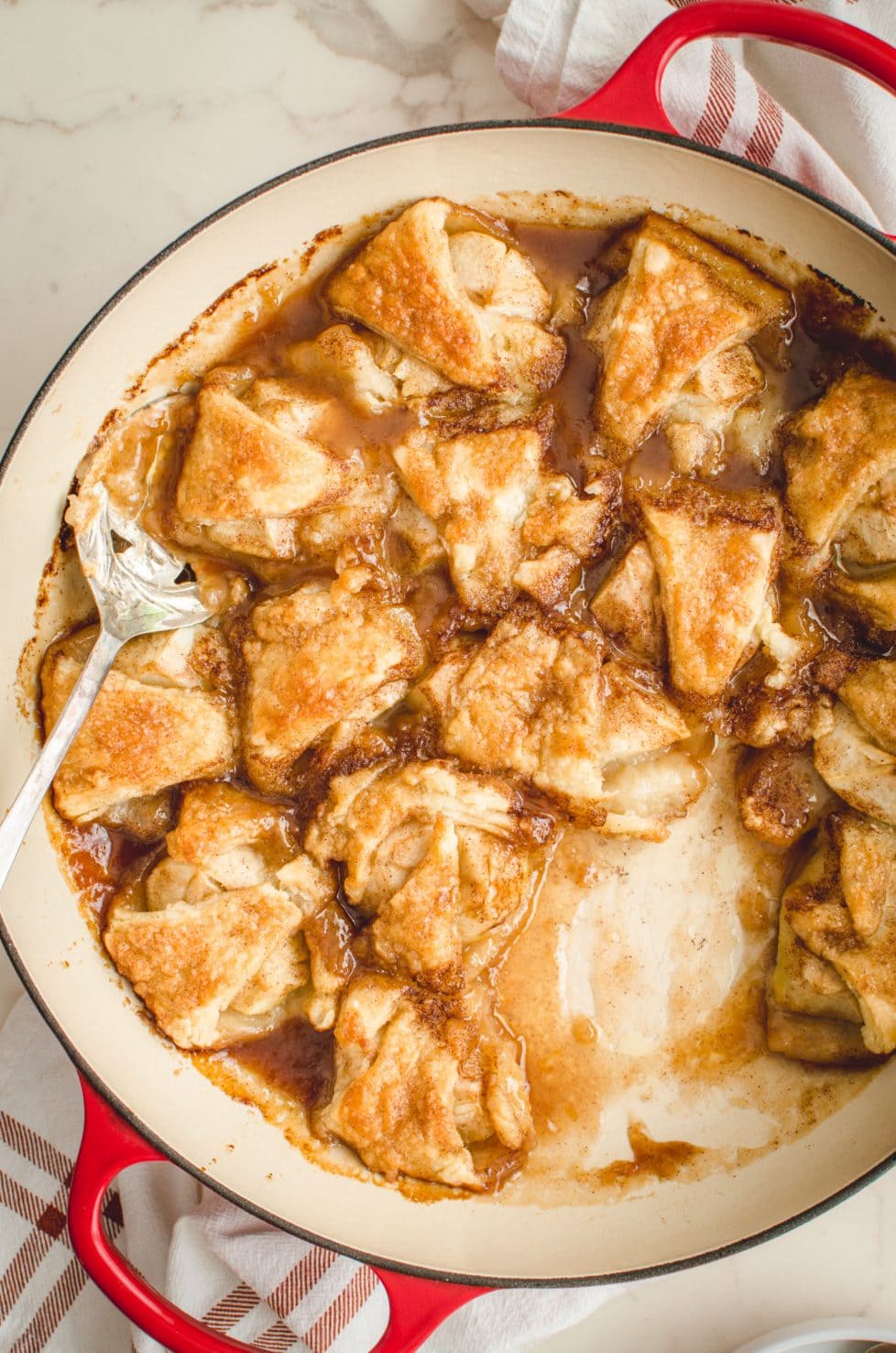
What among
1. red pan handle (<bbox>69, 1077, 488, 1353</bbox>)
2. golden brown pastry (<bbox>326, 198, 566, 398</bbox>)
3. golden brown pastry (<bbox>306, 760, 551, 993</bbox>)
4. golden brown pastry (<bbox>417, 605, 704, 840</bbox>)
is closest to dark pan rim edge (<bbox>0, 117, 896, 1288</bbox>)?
red pan handle (<bbox>69, 1077, 488, 1353</bbox>)

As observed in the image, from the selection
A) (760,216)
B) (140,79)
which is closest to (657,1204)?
(760,216)

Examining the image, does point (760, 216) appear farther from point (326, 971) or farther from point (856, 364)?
point (326, 971)

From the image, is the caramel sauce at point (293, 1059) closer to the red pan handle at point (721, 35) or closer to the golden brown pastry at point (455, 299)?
the golden brown pastry at point (455, 299)

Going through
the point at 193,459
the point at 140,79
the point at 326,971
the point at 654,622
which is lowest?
the point at 326,971

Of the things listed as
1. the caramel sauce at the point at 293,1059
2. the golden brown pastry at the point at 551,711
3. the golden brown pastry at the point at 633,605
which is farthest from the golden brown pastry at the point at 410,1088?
the golden brown pastry at the point at 633,605

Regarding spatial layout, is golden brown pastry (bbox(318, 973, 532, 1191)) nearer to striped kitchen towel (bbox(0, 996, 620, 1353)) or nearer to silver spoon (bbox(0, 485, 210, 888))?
striped kitchen towel (bbox(0, 996, 620, 1353))

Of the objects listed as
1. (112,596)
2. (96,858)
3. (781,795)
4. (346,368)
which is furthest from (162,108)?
(781,795)

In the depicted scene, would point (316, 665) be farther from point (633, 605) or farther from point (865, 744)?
Answer: point (865, 744)
